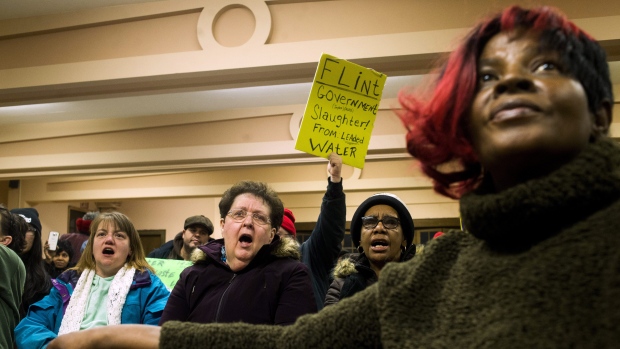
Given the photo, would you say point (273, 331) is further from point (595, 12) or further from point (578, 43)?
point (595, 12)

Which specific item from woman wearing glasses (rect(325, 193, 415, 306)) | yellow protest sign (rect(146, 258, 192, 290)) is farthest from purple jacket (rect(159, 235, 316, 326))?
yellow protest sign (rect(146, 258, 192, 290))

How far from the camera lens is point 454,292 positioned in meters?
0.66

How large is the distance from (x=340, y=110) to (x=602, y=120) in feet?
4.69

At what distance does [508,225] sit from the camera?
628mm

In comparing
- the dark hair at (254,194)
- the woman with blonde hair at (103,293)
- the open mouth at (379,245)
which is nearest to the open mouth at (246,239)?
the dark hair at (254,194)

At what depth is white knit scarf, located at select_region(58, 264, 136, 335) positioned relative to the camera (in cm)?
222

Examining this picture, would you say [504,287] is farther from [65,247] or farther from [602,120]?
[65,247]

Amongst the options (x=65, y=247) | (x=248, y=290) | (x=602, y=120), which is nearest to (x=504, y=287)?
(x=602, y=120)

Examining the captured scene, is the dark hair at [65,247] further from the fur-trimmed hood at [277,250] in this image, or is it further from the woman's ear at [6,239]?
the fur-trimmed hood at [277,250]

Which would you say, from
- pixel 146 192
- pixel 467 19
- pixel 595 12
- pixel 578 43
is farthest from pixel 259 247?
pixel 146 192

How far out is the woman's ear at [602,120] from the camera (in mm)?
685

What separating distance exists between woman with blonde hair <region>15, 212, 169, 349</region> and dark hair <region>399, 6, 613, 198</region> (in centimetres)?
164

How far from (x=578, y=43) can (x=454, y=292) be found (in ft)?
1.07

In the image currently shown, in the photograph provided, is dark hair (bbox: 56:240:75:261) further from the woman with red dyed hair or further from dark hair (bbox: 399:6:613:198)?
dark hair (bbox: 399:6:613:198)
